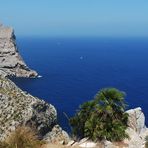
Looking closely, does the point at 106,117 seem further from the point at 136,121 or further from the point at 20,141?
the point at 20,141

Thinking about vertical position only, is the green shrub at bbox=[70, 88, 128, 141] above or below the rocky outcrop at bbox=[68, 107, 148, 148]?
above

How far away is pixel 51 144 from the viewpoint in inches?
2255

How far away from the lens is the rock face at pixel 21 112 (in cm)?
5956

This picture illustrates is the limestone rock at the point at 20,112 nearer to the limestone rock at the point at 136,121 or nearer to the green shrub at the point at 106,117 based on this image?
the green shrub at the point at 106,117

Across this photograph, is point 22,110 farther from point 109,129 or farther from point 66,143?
point 109,129

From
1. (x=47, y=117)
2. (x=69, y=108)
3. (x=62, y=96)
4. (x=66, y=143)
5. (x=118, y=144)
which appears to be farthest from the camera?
(x=62, y=96)

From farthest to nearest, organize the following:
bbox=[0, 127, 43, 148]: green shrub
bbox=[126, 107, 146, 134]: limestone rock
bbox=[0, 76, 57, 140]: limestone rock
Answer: bbox=[126, 107, 146, 134]: limestone rock < bbox=[0, 76, 57, 140]: limestone rock < bbox=[0, 127, 43, 148]: green shrub

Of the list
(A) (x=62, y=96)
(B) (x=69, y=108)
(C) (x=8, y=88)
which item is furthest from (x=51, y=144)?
(A) (x=62, y=96)

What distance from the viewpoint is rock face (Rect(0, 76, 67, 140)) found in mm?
59562

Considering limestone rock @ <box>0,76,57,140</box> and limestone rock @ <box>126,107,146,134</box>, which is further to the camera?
limestone rock @ <box>126,107,146,134</box>

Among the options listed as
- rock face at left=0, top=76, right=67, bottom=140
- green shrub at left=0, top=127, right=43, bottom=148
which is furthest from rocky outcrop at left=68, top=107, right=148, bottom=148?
green shrub at left=0, top=127, right=43, bottom=148

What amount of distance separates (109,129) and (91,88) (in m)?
141

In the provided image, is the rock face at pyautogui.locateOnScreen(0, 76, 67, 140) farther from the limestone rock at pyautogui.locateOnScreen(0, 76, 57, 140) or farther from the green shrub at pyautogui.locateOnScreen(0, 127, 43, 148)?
the green shrub at pyautogui.locateOnScreen(0, 127, 43, 148)

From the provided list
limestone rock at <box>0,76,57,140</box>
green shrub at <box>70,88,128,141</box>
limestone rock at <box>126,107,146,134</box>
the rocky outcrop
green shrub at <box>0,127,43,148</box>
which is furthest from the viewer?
limestone rock at <box>126,107,146,134</box>
